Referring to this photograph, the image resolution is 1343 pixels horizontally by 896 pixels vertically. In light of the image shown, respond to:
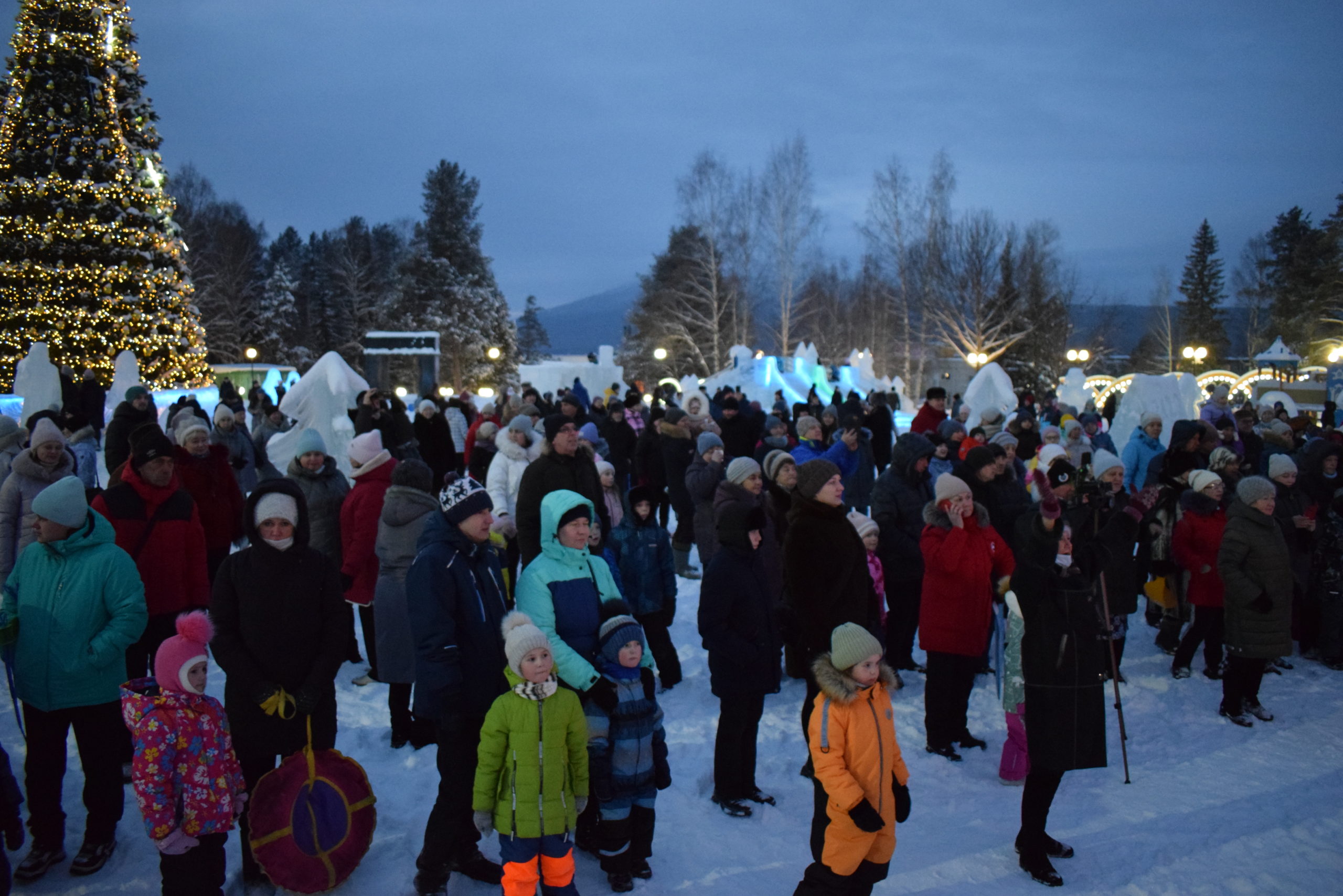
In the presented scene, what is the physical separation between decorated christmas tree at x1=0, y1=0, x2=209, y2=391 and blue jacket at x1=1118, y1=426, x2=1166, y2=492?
20.8 meters

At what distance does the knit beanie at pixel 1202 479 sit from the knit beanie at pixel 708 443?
358 centimetres

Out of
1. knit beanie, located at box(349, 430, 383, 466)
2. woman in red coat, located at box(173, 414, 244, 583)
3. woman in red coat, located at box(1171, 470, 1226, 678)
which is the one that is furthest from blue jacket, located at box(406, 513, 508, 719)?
woman in red coat, located at box(1171, 470, 1226, 678)

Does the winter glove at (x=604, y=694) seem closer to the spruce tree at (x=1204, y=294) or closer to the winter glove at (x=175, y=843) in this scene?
the winter glove at (x=175, y=843)

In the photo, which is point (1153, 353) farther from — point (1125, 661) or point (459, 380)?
point (1125, 661)

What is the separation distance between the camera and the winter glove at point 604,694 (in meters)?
3.65

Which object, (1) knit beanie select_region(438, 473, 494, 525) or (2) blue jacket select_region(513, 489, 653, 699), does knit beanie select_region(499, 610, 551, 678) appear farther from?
(1) knit beanie select_region(438, 473, 494, 525)

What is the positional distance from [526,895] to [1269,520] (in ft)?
16.9

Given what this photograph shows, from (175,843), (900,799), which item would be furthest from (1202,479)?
(175,843)

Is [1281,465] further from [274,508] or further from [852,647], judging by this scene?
[274,508]

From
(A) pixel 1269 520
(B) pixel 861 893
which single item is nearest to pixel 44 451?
(B) pixel 861 893

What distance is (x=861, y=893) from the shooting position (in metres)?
3.38

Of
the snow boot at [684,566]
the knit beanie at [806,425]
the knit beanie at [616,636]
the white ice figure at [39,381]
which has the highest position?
the white ice figure at [39,381]

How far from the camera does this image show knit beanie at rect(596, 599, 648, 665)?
3.78 meters

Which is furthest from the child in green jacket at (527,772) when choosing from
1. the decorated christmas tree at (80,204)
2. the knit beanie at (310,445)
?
the decorated christmas tree at (80,204)
